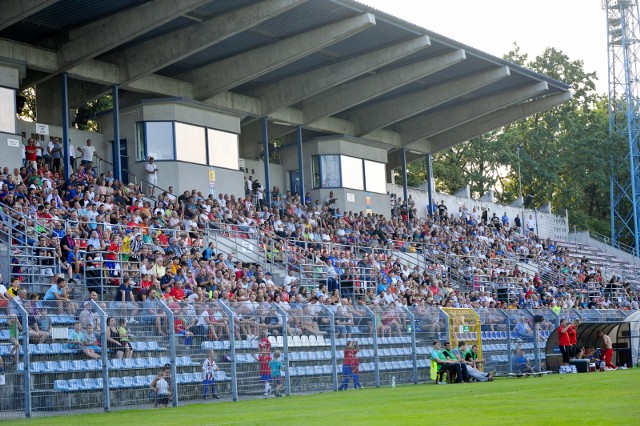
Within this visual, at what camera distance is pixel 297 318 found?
25.0m

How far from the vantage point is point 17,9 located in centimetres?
3162

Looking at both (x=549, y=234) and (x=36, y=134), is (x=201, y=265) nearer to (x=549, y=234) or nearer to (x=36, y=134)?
(x=36, y=134)

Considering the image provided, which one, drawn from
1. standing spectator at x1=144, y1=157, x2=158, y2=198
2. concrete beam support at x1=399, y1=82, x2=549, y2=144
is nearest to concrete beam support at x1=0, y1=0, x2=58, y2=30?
standing spectator at x1=144, y1=157, x2=158, y2=198

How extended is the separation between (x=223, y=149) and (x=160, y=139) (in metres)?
3.31

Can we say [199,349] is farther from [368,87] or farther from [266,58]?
[368,87]

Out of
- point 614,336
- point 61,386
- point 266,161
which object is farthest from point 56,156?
point 614,336

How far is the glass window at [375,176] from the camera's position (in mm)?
51750

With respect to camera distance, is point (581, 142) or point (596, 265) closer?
point (596, 265)

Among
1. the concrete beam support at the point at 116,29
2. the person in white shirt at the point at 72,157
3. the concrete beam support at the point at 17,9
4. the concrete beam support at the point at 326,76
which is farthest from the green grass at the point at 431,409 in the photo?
the concrete beam support at the point at 326,76

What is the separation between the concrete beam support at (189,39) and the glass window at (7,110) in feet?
17.5

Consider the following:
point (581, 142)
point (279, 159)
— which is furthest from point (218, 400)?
point (581, 142)

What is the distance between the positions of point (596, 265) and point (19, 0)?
38683mm

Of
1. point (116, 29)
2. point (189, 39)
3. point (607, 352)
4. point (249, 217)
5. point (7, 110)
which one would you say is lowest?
point (607, 352)

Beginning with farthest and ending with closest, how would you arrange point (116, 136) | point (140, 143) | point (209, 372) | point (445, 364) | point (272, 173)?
point (272, 173), point (140, 143), point (116, 136), point (445, 364), point (209, 372)
